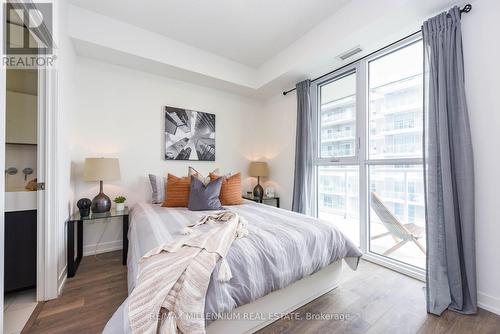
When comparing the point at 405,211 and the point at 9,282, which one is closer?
the point at 9,282

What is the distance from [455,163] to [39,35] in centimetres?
342

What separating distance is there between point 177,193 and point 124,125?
1.21 m

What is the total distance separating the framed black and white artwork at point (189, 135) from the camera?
3.12 metres

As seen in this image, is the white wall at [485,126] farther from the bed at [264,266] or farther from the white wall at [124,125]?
the white wall at [124,125]

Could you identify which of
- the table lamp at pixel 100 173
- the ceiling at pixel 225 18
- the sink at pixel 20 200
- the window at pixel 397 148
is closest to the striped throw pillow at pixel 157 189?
the table lamp at pixel 100 173

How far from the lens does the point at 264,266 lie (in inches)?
53.9

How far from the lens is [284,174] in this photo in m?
3.63

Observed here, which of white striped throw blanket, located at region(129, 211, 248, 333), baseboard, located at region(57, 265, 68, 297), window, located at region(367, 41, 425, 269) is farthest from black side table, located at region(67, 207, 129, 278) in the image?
window, located at region(367, 41, 425, 269)

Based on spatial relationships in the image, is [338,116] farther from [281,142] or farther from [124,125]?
[124,125]

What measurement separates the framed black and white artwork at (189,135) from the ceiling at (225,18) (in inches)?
38.4

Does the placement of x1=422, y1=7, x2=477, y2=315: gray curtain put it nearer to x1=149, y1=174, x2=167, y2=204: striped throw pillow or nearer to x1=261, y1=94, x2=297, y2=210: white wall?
x1=261, y1=94, x2=297, y2=210: white wall

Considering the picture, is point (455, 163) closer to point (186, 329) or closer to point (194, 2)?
point (186, 329)

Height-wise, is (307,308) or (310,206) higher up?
(310,206)

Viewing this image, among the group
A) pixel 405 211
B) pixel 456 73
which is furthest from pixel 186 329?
pixel 456 73
